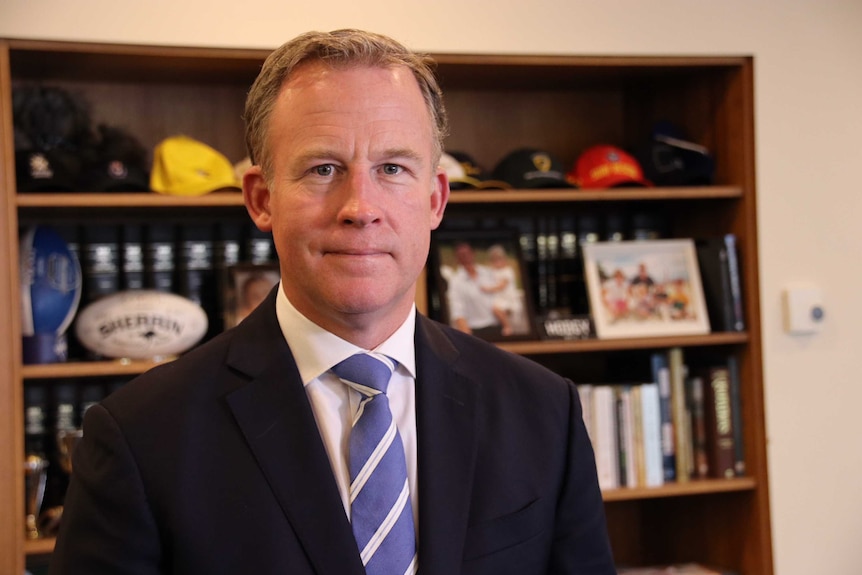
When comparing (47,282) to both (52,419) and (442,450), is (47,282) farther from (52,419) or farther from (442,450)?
(442,450)

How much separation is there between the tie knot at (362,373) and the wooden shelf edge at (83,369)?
1.34 metres

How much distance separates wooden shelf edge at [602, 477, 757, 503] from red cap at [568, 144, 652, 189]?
84 cm

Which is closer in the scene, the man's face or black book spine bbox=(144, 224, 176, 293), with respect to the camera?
the man's face

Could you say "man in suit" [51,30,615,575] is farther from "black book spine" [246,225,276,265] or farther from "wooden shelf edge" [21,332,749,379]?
"black book spine" [246,225,276,265]

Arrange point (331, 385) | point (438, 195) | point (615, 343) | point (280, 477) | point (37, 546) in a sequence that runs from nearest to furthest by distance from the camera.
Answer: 1. point (280, 477)
2. point (331, 385)
3. point (438, 195)
4. point (37, 546)
5. point (615, 343)

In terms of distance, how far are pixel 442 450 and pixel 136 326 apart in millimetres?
1479

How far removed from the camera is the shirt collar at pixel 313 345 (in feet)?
4.12

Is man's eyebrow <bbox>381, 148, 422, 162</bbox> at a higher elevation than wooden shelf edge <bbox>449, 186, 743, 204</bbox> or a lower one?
lower

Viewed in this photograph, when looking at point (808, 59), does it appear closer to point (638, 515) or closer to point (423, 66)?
point (638, 515)

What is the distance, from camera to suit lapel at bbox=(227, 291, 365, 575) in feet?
3.75

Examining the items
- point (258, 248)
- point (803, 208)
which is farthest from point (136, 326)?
point (803, 208)

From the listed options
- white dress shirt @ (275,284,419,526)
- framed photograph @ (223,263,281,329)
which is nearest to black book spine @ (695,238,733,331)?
framed photograph @ (223,263,281,329)

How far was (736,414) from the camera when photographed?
2.86 m

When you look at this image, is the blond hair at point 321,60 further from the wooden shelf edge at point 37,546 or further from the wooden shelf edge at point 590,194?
the wooden shelf edge at point 37,546
